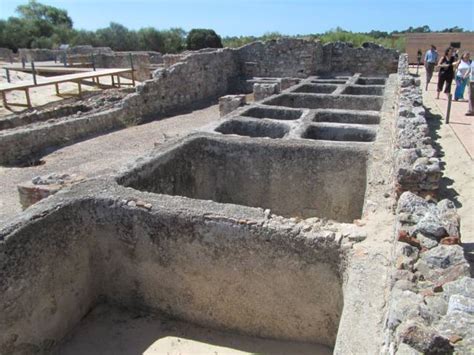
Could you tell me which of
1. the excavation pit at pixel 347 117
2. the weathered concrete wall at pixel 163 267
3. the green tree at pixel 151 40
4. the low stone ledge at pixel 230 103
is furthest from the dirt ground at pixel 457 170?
the green tree at pixel 151 40

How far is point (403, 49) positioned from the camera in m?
25.9

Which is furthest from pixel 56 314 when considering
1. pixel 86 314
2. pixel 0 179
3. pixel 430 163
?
pixel 0 179

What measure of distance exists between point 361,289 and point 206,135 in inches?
185

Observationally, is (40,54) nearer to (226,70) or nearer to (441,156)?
(226,70)

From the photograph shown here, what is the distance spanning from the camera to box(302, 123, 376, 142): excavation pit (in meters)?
8.03

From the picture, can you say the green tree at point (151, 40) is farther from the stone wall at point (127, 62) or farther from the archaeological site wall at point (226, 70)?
the archaeological site wall at point (226, 70)

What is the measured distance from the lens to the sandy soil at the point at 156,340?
4535mm

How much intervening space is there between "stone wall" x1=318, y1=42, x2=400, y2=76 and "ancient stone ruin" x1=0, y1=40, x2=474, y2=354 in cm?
A: 997

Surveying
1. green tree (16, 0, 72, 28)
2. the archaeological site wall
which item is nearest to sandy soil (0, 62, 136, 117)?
the archaeological site wall

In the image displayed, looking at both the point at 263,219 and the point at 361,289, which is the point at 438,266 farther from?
the point at 263,219

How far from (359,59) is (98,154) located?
1165 cm

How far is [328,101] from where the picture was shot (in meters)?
11.0

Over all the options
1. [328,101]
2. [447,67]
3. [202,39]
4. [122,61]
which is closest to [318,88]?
[328,101]

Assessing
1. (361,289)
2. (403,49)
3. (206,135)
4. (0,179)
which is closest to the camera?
(361,289)
